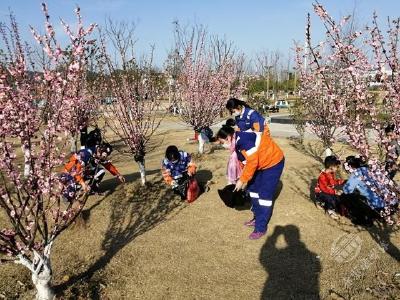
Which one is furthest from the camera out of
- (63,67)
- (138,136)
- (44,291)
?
(138,136)

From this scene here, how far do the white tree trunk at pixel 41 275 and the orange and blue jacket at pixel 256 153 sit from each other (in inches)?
108

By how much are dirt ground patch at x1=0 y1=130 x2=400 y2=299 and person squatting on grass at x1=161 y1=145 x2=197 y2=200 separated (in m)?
0.29

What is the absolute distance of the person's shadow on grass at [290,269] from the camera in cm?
420

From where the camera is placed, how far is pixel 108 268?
4.77 metres

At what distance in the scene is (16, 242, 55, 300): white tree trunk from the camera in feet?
12.5

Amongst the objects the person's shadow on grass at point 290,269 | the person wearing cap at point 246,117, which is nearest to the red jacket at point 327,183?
the person's shadow on grass at point 290,269

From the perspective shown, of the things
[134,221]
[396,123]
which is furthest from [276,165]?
[134,221]

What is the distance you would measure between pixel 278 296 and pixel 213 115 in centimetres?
830

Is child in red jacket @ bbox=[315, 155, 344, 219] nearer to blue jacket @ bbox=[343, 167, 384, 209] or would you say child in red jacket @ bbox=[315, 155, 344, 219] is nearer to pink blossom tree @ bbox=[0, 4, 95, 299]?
blue jacket @ bbox=[343, 167, 384, 209]

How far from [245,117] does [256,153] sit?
0.78m

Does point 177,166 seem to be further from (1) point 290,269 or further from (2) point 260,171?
(1) point 290,269

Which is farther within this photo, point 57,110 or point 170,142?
point 170,142

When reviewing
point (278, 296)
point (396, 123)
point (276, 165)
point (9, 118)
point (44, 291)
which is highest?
point (9, 118)

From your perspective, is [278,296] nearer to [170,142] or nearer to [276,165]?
[276,165]
